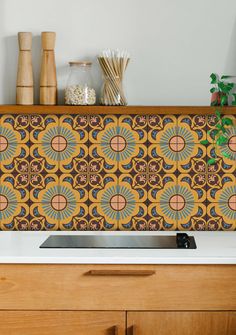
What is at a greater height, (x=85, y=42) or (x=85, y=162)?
(x=85, y=42)

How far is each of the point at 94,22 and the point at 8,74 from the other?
0.49m

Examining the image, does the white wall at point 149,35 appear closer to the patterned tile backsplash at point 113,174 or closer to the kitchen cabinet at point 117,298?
the patterned tile backsplash at point 113,174

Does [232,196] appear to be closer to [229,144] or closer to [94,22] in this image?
[229,144]

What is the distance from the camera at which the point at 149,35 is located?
346 centimetres

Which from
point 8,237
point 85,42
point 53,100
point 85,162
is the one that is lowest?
point 8,237

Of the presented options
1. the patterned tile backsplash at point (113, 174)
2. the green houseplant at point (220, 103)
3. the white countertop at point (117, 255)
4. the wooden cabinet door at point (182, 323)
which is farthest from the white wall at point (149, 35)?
the wooden cabinet door at point (182, 323)

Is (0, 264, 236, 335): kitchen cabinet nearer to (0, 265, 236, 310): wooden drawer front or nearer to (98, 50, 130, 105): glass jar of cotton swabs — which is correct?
(0, 265, 236, 310): wooden drawer front

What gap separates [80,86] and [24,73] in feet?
0.90

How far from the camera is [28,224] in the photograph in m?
3.49

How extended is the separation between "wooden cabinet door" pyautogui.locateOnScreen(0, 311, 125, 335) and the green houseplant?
969 mm

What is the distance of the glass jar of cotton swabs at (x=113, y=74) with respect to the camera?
11.0 feet

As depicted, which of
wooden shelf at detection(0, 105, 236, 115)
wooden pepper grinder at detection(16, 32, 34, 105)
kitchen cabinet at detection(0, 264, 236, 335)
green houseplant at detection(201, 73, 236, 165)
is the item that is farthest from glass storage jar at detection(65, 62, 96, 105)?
kitchen cabinet at detection(0, 264, 236, 335)

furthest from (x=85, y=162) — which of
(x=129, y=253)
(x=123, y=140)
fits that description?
(x=129, y=253)

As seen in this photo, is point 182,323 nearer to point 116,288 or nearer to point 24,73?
point 116,288
